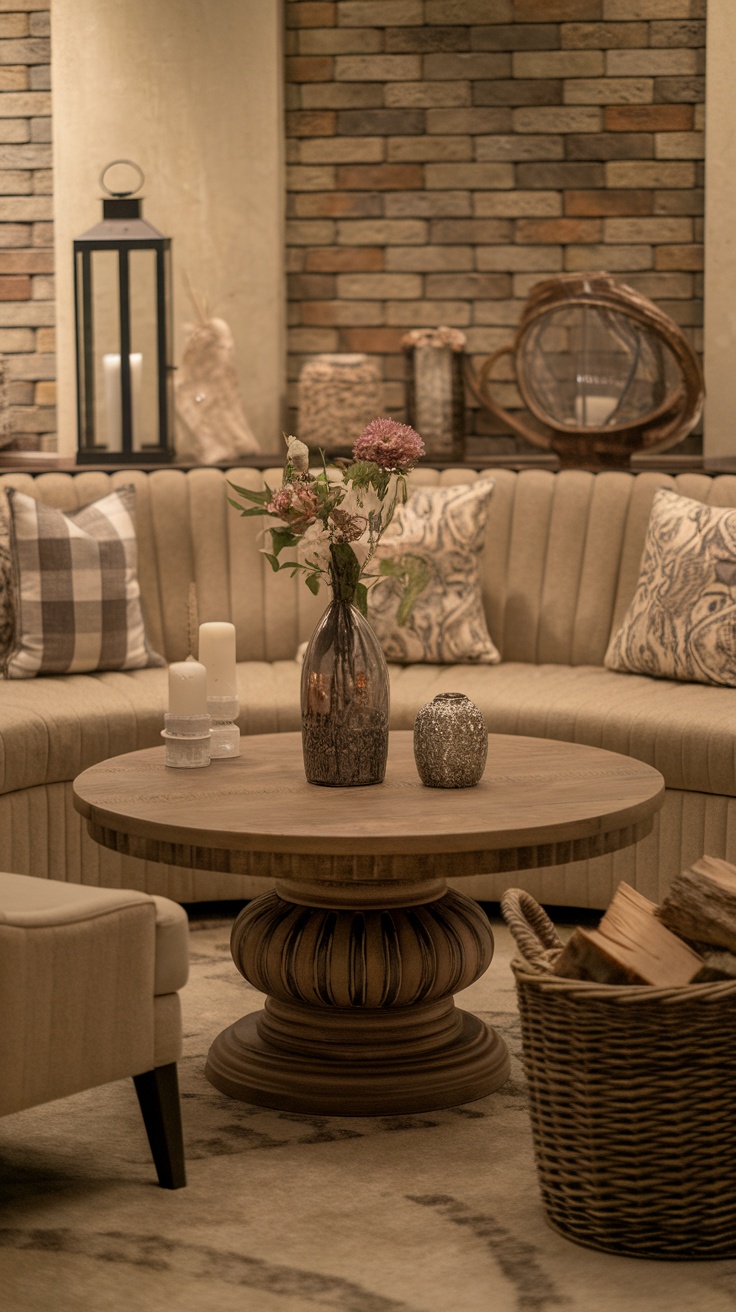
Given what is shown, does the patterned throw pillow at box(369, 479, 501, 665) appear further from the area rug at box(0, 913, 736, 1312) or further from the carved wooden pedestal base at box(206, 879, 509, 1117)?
the area rug at box(0, 913, 736, 1312)

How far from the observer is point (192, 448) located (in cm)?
461

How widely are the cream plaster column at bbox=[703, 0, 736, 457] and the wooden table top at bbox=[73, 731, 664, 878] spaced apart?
2.03 meters

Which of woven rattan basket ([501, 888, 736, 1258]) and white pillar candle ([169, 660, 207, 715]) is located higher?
white pillar candle ([169, 660, 207, 715])

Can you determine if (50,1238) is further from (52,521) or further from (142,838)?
(52,521)

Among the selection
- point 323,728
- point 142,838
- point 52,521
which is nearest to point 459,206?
point 52,521

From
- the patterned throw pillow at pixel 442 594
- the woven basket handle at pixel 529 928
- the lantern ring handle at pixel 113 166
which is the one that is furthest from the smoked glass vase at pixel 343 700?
the lantern ring handle at pixel 113 166

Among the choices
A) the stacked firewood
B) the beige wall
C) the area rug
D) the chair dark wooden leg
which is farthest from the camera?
the beige wall

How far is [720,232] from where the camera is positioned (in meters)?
4.49

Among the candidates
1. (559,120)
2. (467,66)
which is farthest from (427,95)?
(559,120)

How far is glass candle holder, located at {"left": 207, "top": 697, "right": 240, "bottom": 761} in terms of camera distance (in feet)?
9.25

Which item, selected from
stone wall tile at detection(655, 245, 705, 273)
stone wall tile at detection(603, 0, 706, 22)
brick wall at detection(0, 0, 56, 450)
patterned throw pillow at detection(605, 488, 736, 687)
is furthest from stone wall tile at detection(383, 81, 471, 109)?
patterned throw pillow at detection(605, 488, 736, 687)

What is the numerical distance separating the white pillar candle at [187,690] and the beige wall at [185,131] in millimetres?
2133

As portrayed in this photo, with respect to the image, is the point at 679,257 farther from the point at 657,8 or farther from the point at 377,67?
the point at 377,67

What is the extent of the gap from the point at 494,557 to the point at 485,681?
463 millimetres
